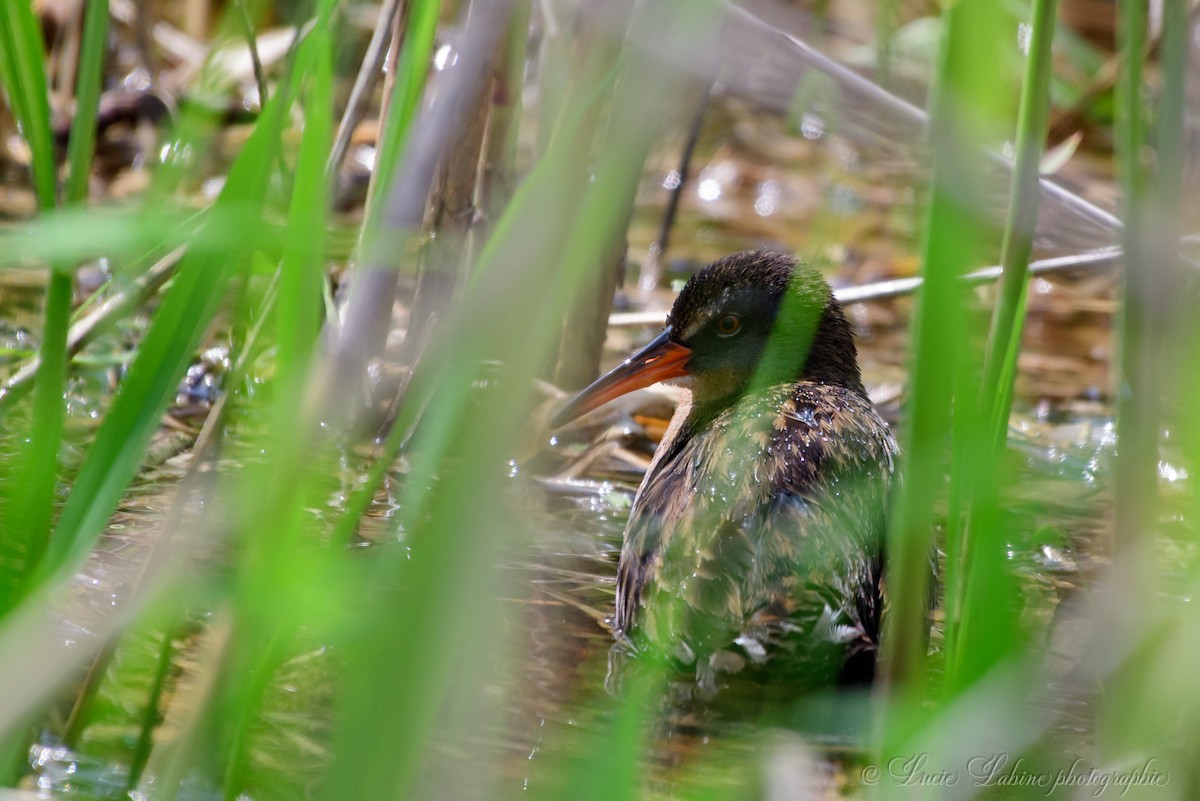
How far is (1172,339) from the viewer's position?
169cm

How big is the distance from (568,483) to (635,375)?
42cm

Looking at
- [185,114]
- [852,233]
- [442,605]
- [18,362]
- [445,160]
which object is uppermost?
[852,233]

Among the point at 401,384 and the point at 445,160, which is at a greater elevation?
the point at 445,160

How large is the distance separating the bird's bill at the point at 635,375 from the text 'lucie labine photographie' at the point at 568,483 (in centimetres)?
1

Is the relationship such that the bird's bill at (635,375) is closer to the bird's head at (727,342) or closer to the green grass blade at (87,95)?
the bird's head at (727,342)

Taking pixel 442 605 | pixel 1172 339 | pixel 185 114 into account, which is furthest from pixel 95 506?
pixel 1172 339

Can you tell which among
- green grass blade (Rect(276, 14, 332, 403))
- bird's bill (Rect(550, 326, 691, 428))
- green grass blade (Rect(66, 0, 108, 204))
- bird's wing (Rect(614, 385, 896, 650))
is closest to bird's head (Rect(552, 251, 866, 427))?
bird's bill (Rect(550, 326, 691, 428))

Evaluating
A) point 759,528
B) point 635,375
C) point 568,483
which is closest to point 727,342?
point 635,375

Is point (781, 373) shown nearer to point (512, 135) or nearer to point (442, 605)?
point (512, 135)

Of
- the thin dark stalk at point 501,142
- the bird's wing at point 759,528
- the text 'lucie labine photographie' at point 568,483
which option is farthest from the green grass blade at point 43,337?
the thin dark stalk at point 501,142

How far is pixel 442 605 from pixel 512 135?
2487 millimetres

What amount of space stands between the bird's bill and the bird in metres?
0.05

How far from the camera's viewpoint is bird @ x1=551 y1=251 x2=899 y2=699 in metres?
2.50

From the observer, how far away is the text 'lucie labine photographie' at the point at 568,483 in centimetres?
129
